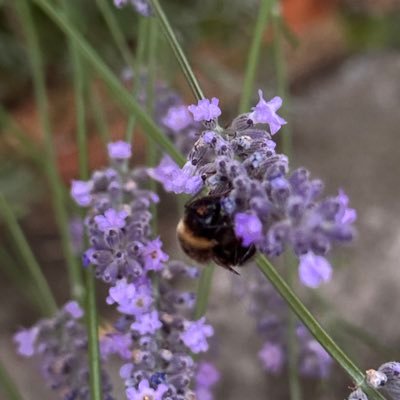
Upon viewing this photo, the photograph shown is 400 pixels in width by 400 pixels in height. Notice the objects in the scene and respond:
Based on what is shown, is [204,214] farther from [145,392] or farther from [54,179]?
[54,179]

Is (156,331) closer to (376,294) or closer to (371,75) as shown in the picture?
(376,294)

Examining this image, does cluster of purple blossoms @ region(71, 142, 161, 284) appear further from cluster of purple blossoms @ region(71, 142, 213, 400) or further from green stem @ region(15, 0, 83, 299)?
green stem @ region(15, 0, 83, 299)

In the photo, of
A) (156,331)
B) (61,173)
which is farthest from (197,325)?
(61,173)

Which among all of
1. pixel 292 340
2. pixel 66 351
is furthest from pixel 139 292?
pixel 292 340

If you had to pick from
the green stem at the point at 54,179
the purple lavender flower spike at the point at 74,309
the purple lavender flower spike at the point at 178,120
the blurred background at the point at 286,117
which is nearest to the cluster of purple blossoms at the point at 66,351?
the purple lavender flower spike at the point at 74,309

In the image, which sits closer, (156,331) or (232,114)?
(156,331)
